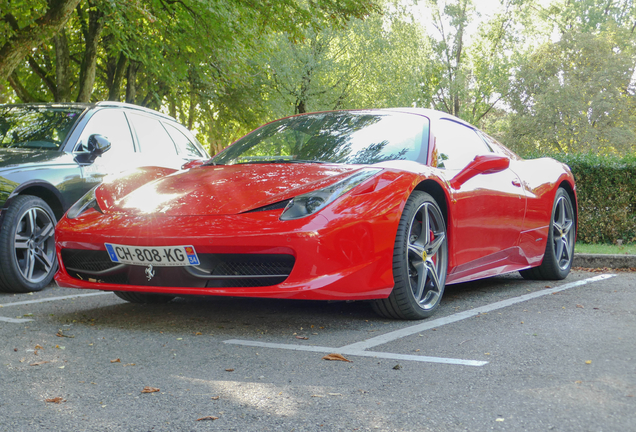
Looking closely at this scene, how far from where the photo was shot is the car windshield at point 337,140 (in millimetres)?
4332

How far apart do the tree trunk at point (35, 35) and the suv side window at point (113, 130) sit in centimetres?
439

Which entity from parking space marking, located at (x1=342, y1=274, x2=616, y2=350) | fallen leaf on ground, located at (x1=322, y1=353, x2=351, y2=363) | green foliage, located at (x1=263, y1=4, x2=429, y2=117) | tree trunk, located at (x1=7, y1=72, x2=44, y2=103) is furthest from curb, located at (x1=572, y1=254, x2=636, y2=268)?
green foliage, located at (x1=263, y1=4, x2=429, y2=117)

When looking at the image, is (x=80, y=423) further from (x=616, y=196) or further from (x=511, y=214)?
(x=616, y=196)

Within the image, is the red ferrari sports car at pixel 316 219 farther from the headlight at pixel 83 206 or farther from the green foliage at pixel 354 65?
the green foliage at pixel 354 65

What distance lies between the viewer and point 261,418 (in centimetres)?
225

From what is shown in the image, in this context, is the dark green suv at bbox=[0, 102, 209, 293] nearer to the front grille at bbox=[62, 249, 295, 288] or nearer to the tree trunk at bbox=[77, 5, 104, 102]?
the front grille at bbox=[62, 249, 295, 288]

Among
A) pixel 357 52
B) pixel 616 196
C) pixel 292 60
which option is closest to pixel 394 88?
pixel 357 52

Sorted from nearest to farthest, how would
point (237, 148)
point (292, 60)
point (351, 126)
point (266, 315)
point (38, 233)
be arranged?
point (266, 315)
point (351, 126)
point (237, 148)
point (38, 233)
point (292, 60)

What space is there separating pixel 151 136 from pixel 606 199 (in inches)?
264

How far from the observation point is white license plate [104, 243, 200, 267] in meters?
3.55

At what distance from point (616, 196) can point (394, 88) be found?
22779 millimetres

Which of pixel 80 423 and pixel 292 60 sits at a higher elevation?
pixel 292 60

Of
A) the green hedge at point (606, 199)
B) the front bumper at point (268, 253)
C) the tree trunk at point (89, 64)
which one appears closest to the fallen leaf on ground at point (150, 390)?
the front bumper at point (268, 253)

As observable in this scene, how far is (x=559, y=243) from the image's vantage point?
6.30m
